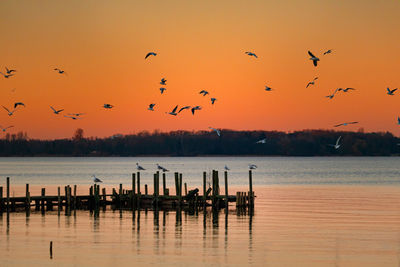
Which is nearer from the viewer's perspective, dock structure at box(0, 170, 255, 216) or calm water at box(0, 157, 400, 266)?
calm water at box(0, 157, 400, 266)

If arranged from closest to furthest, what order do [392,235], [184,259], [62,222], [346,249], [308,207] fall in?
[184,259]
[346,249]
[392,235]
[62,222]
[308,207]

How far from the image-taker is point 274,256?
107 feet

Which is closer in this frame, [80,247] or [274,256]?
[274,256]

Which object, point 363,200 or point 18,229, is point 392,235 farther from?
point 363,200

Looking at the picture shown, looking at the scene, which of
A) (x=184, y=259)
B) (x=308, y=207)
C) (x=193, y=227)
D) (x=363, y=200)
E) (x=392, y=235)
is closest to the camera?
(x=184, y=259)

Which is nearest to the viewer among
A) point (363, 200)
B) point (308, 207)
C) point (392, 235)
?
point (392, 235)

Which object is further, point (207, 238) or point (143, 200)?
point (143, 200)

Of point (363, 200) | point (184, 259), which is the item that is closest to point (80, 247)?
point (184, 259)

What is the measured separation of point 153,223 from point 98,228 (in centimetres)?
358

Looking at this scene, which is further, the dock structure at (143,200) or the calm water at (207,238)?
the dock structure at (143,200)

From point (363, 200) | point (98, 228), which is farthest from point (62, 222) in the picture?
point (363, 200)

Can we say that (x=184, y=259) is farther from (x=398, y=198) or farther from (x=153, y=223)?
(x=398, y=198)

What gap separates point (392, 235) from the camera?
3953 cm

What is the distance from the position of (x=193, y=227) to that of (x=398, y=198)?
1282 inches
